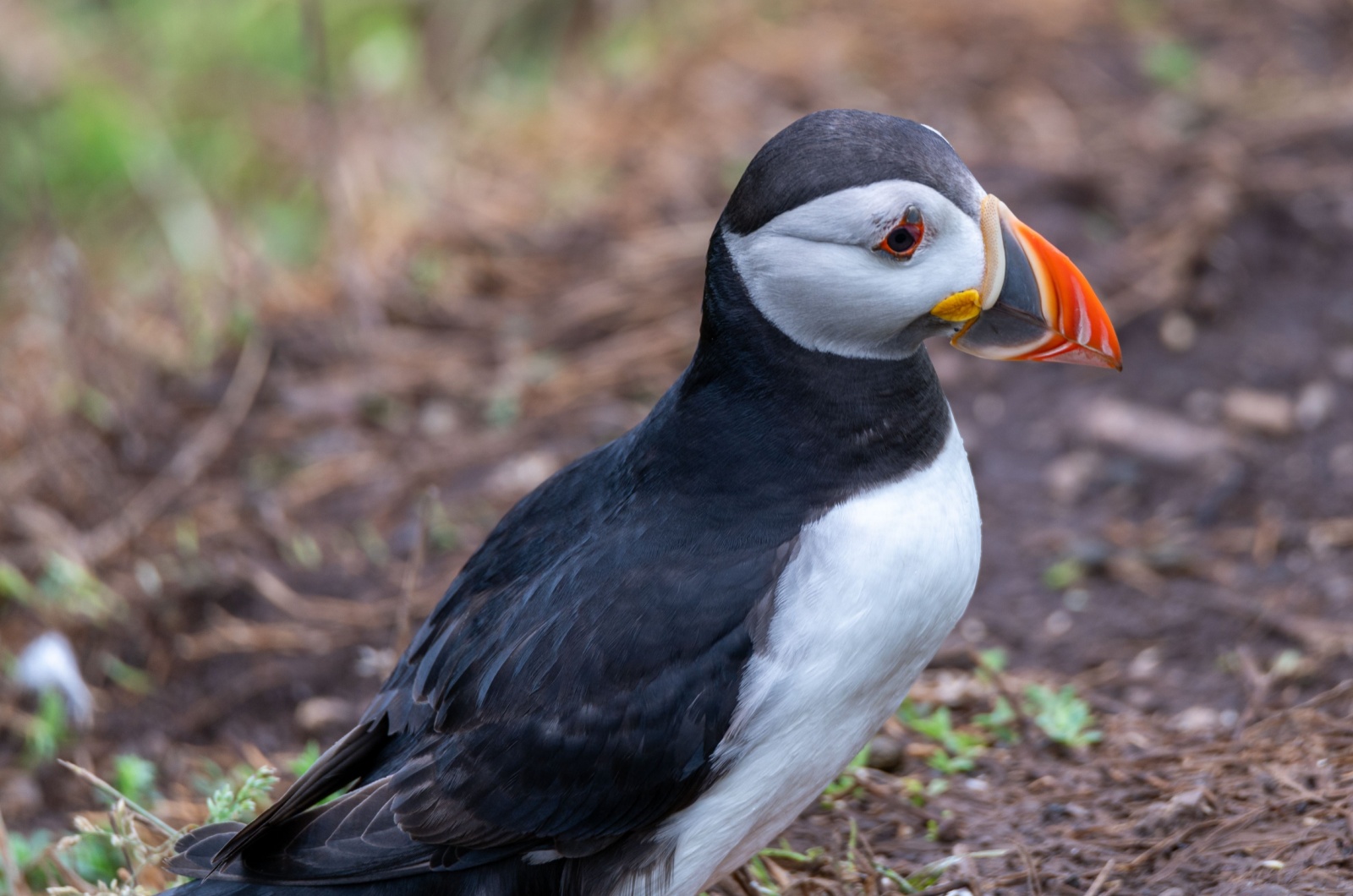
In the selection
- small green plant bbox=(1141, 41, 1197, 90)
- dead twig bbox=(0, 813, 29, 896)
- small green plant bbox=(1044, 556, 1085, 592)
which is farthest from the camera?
small green plant bbox=(1141, 41, 1197, 90)

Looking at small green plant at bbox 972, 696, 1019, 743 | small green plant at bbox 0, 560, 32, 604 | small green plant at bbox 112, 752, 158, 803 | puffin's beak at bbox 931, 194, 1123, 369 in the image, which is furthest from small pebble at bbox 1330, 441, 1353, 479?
small green plant at bbox 0, 560, 32, 604

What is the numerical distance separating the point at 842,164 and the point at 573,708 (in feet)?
3.20

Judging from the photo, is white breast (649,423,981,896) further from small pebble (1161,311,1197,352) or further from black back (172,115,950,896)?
small pebble (1161,311,1197,352)

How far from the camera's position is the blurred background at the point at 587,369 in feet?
12.2

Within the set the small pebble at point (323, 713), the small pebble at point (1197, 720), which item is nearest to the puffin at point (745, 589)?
the small pebble at point (1197, 720)

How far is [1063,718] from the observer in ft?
10.6

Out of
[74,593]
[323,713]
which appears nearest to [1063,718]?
[323,713]

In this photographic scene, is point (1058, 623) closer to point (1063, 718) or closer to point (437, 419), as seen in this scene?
point (1063, 718)

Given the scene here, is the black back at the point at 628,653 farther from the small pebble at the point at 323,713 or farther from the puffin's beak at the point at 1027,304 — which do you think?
the small pebble at the point at 323,713

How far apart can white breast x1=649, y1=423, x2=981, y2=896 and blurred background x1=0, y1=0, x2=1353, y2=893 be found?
0.59m

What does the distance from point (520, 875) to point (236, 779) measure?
1.19 meters

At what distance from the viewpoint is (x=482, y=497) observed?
4613mm

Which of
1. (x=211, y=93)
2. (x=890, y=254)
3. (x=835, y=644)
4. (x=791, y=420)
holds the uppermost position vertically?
(x=890, y=254)

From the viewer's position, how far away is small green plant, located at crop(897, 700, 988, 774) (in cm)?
318
